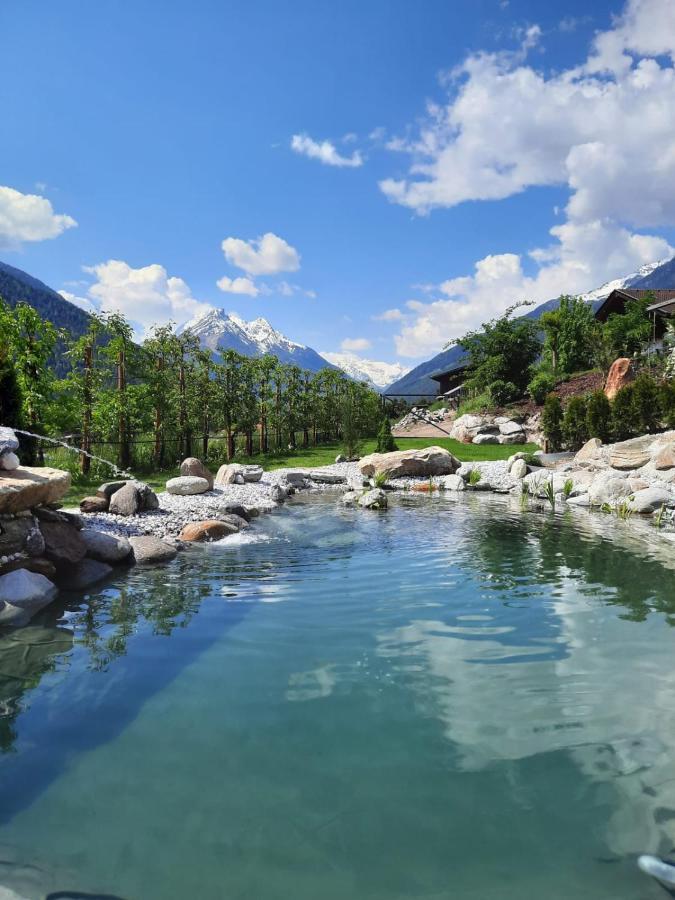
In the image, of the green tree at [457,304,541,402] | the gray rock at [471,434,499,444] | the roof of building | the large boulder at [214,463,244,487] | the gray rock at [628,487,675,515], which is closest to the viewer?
the gray rock at [628,487,675,515]

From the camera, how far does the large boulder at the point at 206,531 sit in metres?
8.90

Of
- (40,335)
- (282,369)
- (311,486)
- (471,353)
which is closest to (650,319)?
(471,353)

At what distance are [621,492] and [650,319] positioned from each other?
24.0 meters

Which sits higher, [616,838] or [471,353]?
[471,353]

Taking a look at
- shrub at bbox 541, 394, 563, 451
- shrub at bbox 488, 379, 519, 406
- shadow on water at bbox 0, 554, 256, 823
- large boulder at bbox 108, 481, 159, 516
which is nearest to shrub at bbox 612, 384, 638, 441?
shrub at bbox 541, 394, 563, 451

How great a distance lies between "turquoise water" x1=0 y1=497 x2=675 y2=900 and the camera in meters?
2.27

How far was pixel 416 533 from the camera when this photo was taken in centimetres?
927

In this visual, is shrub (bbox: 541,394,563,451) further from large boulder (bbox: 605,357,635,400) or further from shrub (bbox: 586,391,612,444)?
large boulder (bbox: 605,357,635,400)

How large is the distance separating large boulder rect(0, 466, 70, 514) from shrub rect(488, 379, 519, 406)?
26986 mm

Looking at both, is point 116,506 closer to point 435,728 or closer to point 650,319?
point 435,728

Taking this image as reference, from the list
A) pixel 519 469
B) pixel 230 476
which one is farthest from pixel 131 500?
pixel 519 469

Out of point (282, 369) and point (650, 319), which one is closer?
point (282, 369)

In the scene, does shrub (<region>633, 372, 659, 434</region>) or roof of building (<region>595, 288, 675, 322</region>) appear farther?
roof of building (<region>595, 288, 675, 322</region>)

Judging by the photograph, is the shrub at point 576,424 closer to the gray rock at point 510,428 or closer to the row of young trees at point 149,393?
the gray rock at point 510,428
